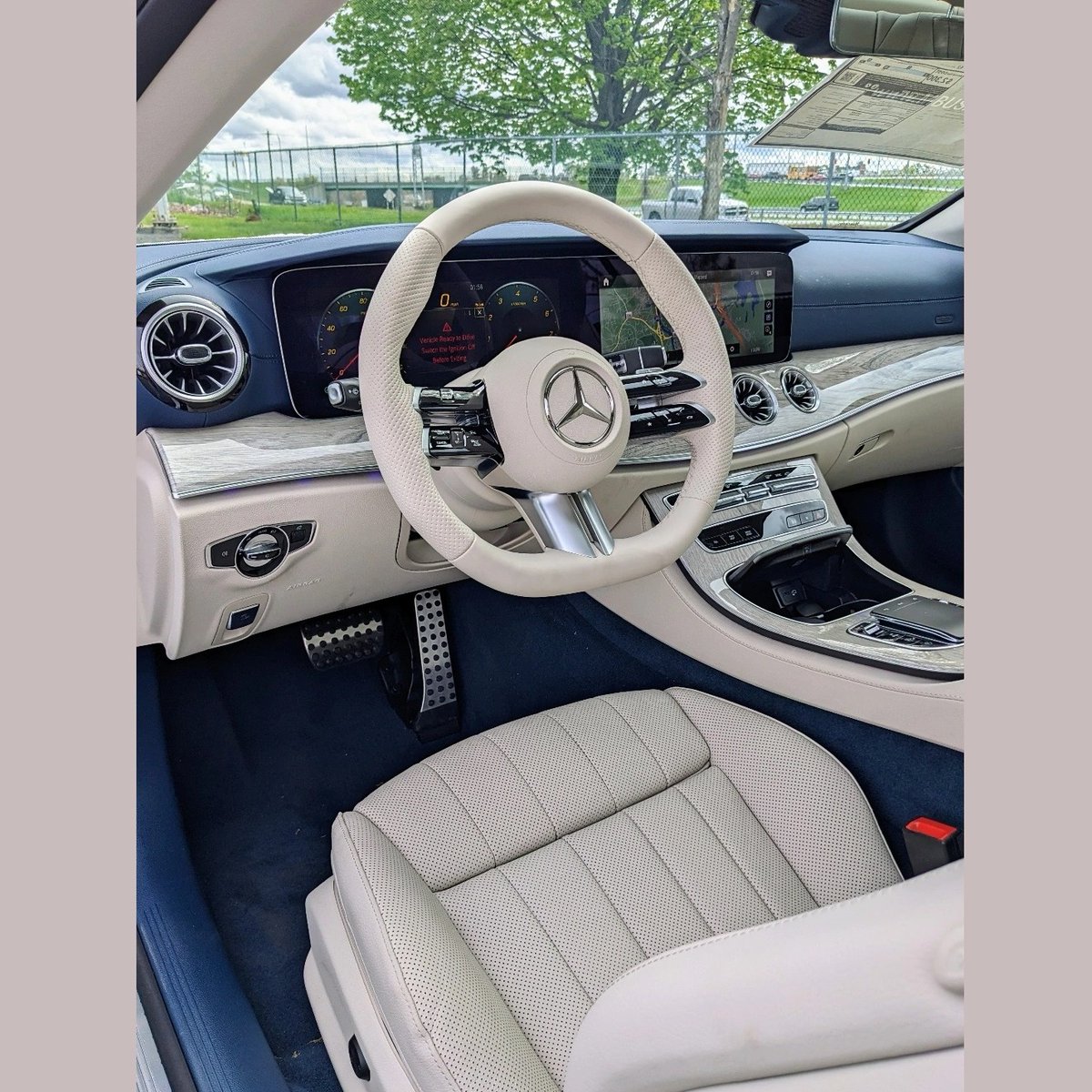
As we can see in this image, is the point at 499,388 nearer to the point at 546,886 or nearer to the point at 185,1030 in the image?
the point at 546,886

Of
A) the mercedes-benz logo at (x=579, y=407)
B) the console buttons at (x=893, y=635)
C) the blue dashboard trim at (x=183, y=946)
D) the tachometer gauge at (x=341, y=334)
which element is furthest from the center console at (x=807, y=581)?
the blue dashboard trim at (x=183, y=946)

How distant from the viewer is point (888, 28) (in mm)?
1304

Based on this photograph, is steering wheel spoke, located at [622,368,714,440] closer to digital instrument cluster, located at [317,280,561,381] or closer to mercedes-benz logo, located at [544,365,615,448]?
mercedes-benz logo, located at [544,365,615,448]

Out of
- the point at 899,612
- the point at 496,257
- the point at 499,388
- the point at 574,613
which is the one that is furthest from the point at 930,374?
the point at 499,388

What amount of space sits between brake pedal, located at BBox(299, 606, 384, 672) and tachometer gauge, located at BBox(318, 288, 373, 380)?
493 mm

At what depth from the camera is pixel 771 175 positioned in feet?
6.95

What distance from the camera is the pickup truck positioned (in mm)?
1972

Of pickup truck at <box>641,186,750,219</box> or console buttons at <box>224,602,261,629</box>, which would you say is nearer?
console buttons at <box>224,602,261,629</box>

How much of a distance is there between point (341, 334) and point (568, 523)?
44 cm

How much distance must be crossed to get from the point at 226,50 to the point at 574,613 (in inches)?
49.0

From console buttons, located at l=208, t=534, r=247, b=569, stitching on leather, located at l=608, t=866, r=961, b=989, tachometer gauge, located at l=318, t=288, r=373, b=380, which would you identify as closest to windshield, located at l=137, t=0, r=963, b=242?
tachometer gauge, located at l=318, t=288, r=373, b=380

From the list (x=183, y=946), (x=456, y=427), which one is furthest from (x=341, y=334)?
(x=183, y=946)

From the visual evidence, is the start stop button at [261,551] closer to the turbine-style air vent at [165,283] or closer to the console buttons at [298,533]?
the console buttons at [298,533]

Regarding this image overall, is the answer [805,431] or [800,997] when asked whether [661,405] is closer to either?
[805,431]
